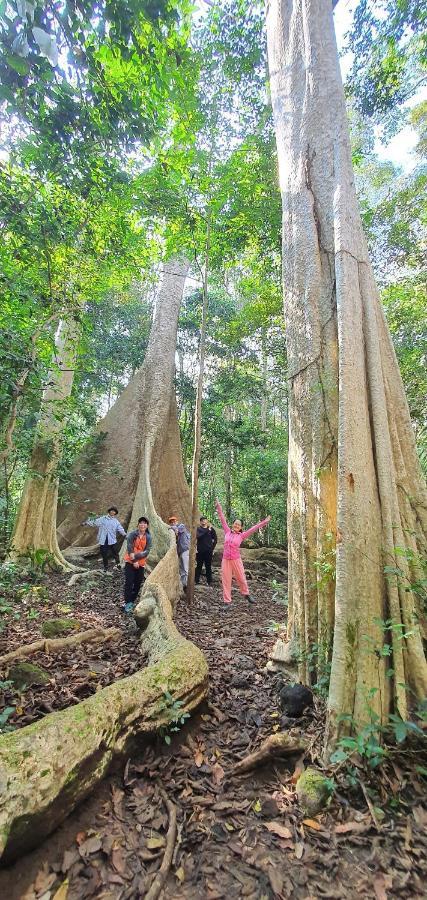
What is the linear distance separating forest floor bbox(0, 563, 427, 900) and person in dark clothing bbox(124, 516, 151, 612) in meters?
2.68

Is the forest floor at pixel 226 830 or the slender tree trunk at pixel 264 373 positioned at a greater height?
the slender tree trunk at pixel 264 373

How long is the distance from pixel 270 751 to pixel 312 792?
358mm

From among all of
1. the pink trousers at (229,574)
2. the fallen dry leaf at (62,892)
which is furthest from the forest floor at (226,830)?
the pink trousers at (229,574)

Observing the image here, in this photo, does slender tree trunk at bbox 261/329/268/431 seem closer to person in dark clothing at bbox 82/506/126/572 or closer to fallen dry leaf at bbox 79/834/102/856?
person in dark clothing at bbox 82/506/126/572

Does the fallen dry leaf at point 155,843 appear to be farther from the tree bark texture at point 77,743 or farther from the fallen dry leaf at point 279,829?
the fallen dry leaf at point 279,829

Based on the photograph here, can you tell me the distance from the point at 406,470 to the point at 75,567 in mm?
6793

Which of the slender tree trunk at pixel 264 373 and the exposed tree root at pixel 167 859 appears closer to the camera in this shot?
the exposed tree root at pixel 167 859

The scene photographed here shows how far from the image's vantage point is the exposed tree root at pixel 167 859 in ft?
5.82

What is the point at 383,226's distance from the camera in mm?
10383

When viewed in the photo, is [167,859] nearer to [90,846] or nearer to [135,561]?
[90,846]

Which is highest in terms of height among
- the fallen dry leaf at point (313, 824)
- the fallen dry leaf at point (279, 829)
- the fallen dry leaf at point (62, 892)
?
the fallen dry leaf at point (313, 824)

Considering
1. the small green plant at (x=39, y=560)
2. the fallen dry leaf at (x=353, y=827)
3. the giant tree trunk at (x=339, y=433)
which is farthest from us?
the small green plant at (x=39, y=560)

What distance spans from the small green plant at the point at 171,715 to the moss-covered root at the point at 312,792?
0.84 metres

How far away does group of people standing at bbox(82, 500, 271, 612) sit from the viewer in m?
6.06
